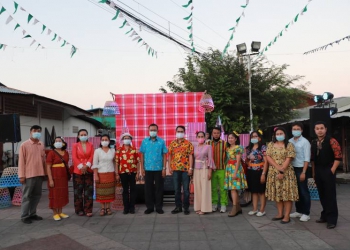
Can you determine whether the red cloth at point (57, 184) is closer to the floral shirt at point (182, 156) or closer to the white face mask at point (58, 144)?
the white face mask at point (58, 144)

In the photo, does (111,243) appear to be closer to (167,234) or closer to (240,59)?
(167,234)

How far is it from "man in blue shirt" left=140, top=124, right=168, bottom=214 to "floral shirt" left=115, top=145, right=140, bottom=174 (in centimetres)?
19

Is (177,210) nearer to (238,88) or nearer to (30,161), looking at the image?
(30,161)

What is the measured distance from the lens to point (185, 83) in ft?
51.1

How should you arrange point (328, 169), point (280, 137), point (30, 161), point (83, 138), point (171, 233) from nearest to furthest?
point (171, 233)
point (328, 169)
point (280, 137)
point (30, 161)
point (83, 138)

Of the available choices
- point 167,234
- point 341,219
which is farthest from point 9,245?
point 341,219

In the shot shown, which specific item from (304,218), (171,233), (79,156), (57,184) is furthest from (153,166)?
(304,218)

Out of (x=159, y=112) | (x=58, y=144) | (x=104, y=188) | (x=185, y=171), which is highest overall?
(x=159, y=112)

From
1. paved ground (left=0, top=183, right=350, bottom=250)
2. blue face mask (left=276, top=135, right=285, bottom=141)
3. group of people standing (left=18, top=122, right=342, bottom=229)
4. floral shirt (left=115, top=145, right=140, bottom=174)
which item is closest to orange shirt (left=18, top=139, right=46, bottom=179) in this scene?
group of people standing (left=18, top=122, right=342, bottom=229)

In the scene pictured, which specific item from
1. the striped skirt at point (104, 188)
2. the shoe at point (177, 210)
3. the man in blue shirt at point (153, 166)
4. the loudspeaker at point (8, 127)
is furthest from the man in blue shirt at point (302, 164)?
the loudspeaker at point (8, 127)

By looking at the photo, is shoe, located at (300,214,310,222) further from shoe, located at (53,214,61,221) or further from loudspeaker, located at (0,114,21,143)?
loudspeaker, located at (0,114,21,143)

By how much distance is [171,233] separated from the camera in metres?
4.62

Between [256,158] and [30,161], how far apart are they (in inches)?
151

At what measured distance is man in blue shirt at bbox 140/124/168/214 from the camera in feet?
19.1
